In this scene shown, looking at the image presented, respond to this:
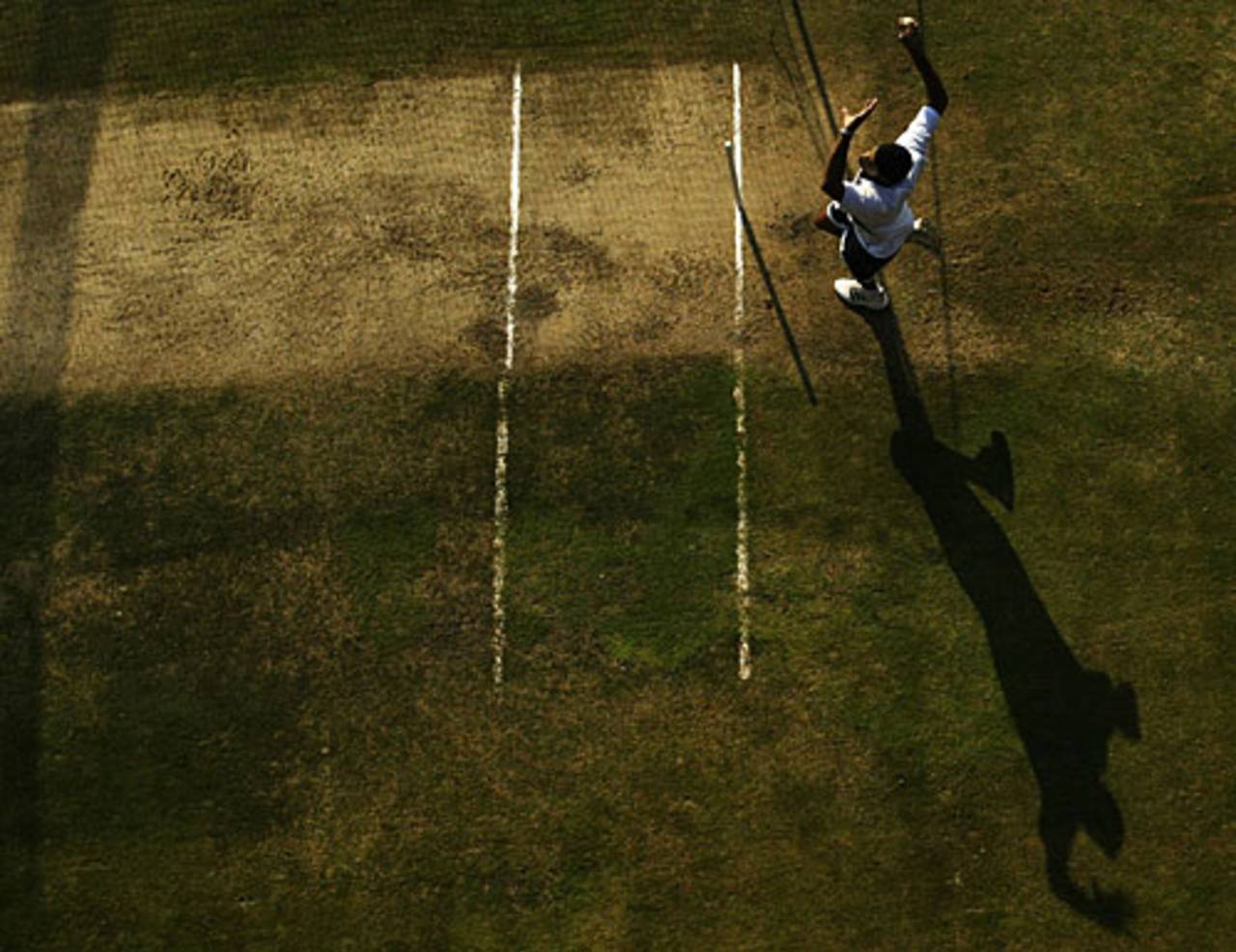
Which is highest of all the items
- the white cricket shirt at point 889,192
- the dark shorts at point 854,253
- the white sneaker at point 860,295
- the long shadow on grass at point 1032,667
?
the white cricket shirt at point 889,192

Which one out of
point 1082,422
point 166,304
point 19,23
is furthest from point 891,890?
point 19,23

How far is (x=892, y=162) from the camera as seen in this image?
973 centimetres

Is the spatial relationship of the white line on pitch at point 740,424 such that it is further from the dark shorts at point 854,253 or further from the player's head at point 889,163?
the player's head at point 889,163

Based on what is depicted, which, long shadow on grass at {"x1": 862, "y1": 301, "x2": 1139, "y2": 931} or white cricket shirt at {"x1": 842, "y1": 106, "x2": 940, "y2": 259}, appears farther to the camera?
long shadow on grass at {"x1": 862, "y1": 301, "x2": 1139, "y2": 931}

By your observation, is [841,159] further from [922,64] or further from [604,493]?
[604,493]

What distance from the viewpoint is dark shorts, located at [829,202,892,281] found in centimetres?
1091

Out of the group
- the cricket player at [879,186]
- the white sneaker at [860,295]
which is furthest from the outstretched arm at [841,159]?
the white sneaker at [860,295]

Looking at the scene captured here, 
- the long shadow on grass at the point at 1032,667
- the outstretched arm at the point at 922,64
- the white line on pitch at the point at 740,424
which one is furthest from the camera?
the white line on pitch at the point at 740,424

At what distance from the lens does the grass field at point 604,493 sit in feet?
35.0

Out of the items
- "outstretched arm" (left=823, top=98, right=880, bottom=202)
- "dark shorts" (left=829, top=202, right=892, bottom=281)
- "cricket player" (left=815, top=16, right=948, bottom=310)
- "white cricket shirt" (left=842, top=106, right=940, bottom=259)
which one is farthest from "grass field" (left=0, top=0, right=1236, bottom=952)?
"outstretched arm" (left=823, top=98, right=880, bottom=202)

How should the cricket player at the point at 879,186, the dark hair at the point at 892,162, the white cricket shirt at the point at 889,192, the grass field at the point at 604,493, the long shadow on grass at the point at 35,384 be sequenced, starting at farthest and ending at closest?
1. the long shadow on grass at the point at 35,384
2. the grass field at the point at 604,493
3. the white cricket shirt at the point at 889,192
4. the dark hair at the point at 892,162
5. the cricket player at the point at 879,186

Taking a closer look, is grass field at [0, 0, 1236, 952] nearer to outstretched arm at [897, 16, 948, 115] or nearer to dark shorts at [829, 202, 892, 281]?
dark shorts at [829, 202, 892, 281]

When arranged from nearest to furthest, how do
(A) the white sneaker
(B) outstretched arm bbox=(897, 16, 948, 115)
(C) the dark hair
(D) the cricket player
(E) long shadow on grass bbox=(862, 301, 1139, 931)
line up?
(B) outstretched arm bbox=(897, 16, 948, 115)
(D) the cricket player
(C) the dark hair
(E) long shadow on grass bbox=(862, 301, 1139, 931)
(A) the white sneaker

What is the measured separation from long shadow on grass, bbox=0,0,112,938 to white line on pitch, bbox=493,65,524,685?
4966mm
